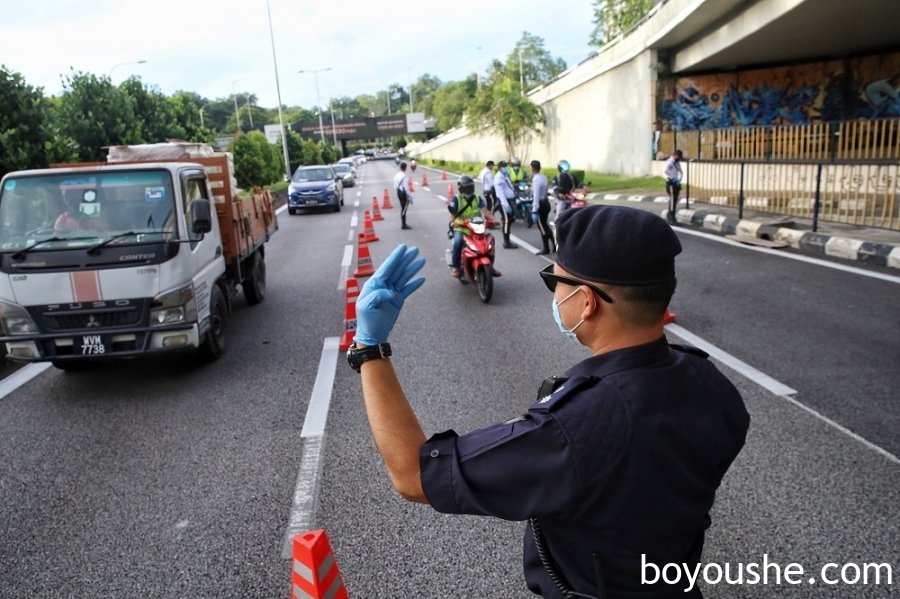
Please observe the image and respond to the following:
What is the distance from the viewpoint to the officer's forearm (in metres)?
1.68

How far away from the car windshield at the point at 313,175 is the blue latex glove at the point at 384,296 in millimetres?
24831

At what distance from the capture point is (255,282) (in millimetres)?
9836

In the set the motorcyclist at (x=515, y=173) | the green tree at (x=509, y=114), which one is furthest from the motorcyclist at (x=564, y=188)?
the green tree at (x=509, y=114)

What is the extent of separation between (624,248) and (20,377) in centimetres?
745

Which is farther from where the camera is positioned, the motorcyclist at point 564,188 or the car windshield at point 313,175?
the car windshield at point 313,175

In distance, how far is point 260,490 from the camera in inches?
171

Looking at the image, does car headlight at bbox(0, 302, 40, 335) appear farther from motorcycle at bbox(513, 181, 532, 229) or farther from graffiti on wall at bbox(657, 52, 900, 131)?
graffiti on wall at bbox(657, 52, 900, 131)

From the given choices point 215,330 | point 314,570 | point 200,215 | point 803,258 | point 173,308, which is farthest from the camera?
point 803,258

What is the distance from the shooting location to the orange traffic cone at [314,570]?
7.95 ft

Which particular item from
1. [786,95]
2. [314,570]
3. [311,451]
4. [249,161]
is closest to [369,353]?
[314,570]

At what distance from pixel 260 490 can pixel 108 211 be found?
359 cm

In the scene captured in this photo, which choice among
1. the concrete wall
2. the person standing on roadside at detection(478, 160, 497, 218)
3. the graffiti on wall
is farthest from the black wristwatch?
the graffiti on wall

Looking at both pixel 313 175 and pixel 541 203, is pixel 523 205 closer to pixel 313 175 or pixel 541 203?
pixel 541 203

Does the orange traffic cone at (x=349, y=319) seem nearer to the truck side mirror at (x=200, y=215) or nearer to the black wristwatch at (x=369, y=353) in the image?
the truck side mirror at (x=200, y=215)
